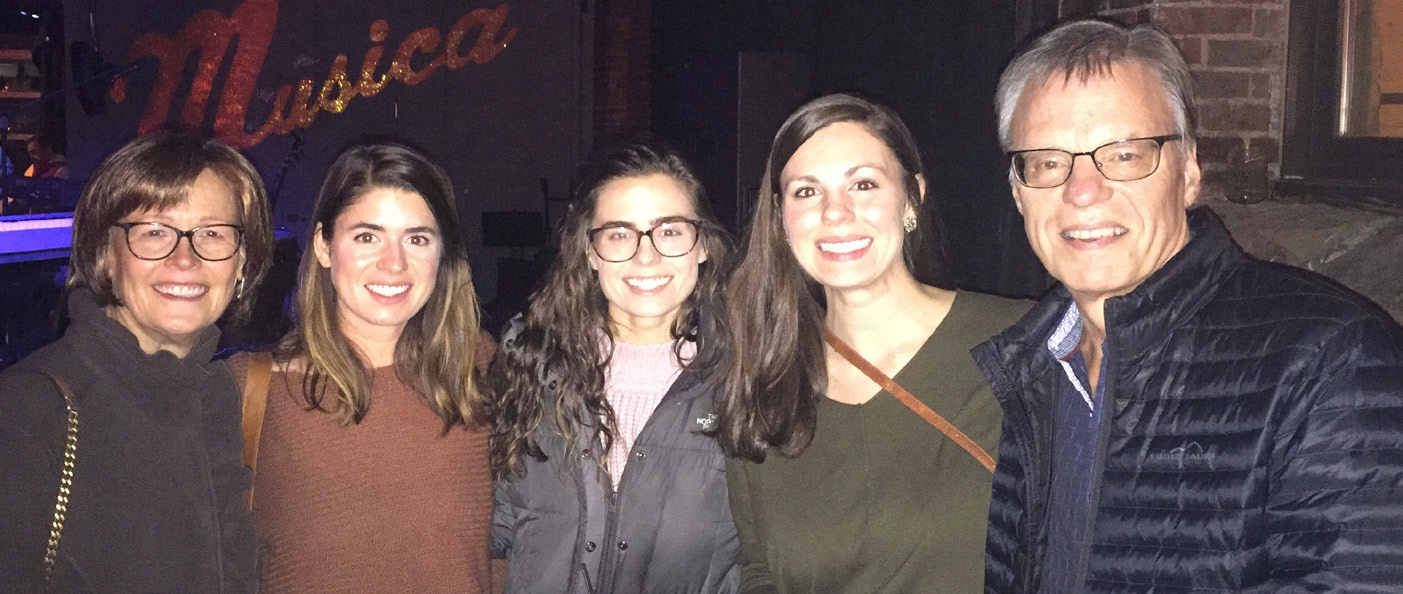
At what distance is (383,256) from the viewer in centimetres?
251

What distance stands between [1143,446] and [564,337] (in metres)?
1.55

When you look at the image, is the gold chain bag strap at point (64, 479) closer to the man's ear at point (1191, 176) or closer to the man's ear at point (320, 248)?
the man's ear at point (320, 248)

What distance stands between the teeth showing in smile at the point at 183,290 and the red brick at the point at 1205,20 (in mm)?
2805


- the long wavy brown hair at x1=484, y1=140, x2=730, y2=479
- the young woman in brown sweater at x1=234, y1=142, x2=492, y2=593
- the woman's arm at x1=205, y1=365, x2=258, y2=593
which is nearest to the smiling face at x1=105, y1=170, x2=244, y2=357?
the woman's arm at x1=205, y1=365, x2=258, y2=593

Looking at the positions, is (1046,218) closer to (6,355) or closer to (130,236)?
(130,236)

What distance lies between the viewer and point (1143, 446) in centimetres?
165

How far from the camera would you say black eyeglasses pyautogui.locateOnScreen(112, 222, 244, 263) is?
2146mm

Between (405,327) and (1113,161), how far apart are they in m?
1.79

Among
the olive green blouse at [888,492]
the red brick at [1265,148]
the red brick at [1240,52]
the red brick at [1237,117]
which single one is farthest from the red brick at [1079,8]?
the olive green blouse at [888,492]

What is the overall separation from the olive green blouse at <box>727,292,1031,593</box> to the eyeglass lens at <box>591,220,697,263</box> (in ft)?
1.90

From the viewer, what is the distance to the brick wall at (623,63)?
10.7 metres

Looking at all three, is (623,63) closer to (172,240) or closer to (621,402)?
(621,402)

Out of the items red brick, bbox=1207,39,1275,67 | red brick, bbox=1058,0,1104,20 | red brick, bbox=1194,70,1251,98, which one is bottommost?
red brick, bbox=1194,70,1251,98

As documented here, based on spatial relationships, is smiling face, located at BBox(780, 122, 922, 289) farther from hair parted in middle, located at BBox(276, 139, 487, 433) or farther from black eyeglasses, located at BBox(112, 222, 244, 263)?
black eyeglasses, located at BBox(112, 222, 244, 263)
